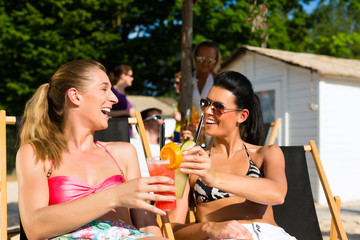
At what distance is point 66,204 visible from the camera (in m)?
1.89

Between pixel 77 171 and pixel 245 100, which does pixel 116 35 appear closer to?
pixel 245 100

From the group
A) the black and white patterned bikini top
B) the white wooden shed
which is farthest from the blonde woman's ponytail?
the white wooden shed

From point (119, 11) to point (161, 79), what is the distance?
4334mm

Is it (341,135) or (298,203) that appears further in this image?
(341,135)

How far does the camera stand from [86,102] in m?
2.25

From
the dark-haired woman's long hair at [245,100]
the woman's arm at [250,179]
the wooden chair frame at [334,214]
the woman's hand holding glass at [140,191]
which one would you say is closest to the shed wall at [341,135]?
the wooden chair frame at [334,214]

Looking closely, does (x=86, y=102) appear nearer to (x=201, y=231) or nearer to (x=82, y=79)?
(x=82, y=79)

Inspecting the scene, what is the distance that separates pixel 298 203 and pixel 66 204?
210 cm

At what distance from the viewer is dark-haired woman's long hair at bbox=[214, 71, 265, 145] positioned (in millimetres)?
2518

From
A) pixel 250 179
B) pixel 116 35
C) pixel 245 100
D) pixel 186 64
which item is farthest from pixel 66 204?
pixel 116 35

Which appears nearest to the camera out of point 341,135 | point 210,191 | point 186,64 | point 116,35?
point 210,191

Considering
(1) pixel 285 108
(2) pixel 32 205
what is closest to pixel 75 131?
(2) pixel 32 205

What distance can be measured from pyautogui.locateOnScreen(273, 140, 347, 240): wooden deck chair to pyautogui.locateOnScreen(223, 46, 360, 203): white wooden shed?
262 inches

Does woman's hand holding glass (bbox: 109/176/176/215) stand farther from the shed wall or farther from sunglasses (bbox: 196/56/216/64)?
the shed wall
